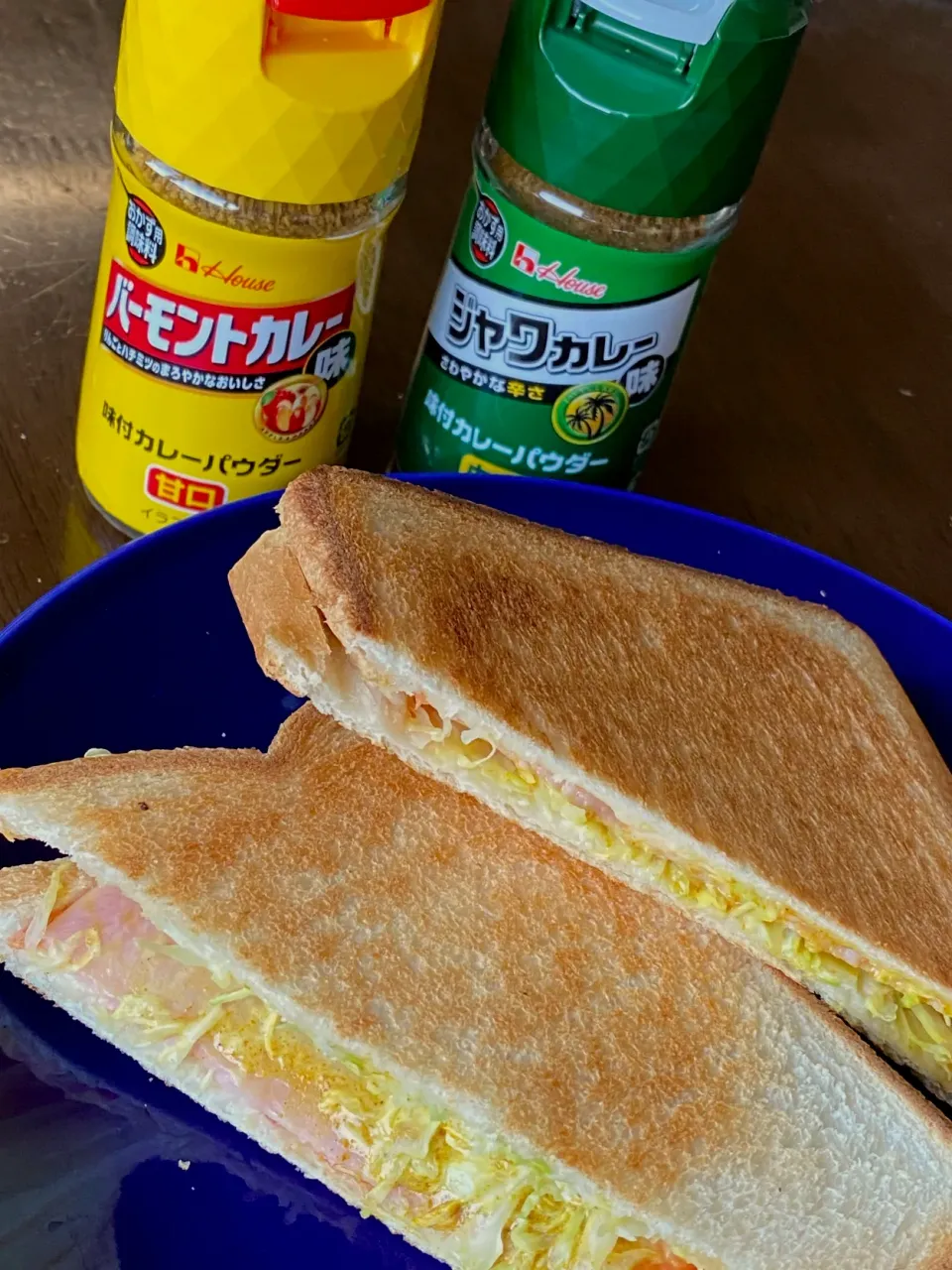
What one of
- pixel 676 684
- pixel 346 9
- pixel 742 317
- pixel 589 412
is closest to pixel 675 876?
pixel 676 684

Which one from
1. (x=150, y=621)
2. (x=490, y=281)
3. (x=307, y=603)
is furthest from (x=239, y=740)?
(x=490, y=281)

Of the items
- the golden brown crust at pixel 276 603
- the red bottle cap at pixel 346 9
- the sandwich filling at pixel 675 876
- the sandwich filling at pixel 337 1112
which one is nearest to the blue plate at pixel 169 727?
the sandwich filling at pixel 337 1112

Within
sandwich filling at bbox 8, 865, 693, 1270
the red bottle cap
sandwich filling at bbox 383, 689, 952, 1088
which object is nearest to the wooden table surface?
sandwich filling at bbox 8, 865, 693, 1270

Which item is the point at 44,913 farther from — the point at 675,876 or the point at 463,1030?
the point at 675,876

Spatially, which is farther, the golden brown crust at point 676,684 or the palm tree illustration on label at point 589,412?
the palm tree illustration on label at point 589,412

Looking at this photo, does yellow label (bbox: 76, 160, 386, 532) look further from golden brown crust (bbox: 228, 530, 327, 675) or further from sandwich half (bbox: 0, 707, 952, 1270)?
sandwich half (bbox: 0, 707, 952, 1270)

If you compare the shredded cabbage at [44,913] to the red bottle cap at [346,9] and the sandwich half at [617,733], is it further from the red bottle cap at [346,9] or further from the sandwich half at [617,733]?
the red bottle cap at [346,9]
